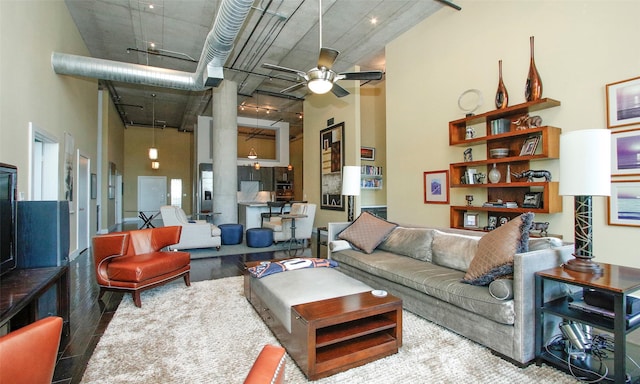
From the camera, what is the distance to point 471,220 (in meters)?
4.25

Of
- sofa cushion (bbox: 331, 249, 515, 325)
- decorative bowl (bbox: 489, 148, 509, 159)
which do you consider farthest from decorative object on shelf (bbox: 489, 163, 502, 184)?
sofa cushion (bbox: 331, 249, 515, 325)

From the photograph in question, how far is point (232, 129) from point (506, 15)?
6.12 metres

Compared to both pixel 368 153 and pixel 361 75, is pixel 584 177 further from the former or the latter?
pixel 368 153

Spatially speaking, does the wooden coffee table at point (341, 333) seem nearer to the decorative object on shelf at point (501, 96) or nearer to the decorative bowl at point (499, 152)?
the decorative bowl at point (499, 152)

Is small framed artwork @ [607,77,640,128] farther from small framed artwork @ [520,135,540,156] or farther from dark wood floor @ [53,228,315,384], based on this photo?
dark wood floor @ [53,228,315,384]

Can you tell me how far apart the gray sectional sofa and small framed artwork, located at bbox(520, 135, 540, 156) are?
1.27 meters

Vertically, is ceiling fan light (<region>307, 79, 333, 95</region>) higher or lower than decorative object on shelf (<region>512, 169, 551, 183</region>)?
higher

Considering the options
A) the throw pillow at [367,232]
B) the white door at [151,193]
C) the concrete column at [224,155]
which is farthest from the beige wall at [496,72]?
the white door at [151,193]

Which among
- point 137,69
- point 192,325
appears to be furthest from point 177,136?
point 192,325

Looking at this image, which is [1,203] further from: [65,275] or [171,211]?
[171,211]

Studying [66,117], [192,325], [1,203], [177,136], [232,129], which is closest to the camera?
[1,203]

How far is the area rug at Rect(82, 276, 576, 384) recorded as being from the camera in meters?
1.89

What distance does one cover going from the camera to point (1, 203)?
2135 mm

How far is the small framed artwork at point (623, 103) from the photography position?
280 centimetres
